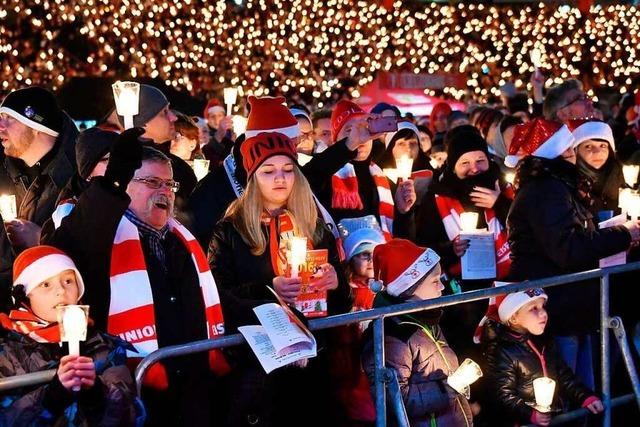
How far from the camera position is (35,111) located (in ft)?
18.4

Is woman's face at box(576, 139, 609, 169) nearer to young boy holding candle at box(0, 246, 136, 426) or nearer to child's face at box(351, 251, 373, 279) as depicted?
child's face at box(351, 251, 373, 279)

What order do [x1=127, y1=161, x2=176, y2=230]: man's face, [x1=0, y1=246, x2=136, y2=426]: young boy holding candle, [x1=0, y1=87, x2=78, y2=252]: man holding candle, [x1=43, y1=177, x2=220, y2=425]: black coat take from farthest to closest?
A: 1. [x1=0, y1=87, x2=78, y2=252]: man holding candle
2. [x1=127, y1=161, x2=176, y2=230]: man's face
3. [x1=43, y1=177, x2=220, y2=425]: black coat
4. [x1=0, y1=246, x2=136, y2=426]: young boy holding candle

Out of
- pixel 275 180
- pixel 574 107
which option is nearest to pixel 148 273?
pixel 275 180

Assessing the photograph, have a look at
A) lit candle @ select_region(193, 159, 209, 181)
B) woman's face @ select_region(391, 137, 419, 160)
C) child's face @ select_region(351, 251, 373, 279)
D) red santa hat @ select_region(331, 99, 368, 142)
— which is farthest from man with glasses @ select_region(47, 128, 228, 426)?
woman's face @ select_region(391, 137, 419, 160)

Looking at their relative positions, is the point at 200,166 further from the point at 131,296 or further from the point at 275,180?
the point at 131,296

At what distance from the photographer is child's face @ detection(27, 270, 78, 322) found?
392cm

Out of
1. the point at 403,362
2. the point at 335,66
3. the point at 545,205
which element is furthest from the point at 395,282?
the point at 335,66

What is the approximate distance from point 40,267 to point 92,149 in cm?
98

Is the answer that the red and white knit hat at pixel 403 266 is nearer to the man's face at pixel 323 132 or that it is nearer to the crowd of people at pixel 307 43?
the man's face at pixel 323 132

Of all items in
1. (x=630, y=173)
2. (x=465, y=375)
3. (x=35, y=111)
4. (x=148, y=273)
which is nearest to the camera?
(x=148, y=273)

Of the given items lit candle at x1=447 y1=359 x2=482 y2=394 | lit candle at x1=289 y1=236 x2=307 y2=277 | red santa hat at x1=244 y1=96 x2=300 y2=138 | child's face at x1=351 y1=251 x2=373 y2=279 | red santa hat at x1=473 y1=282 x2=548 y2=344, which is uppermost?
red santa hat at x1=244 y1=96 x2=300 y2=138

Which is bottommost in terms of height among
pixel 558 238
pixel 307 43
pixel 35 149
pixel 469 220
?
pixel 558 238

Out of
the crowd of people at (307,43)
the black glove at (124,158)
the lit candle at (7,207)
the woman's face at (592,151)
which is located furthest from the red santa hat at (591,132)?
the crowd of people at (307,43)

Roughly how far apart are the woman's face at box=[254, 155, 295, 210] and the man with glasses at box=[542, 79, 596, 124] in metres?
3.83
